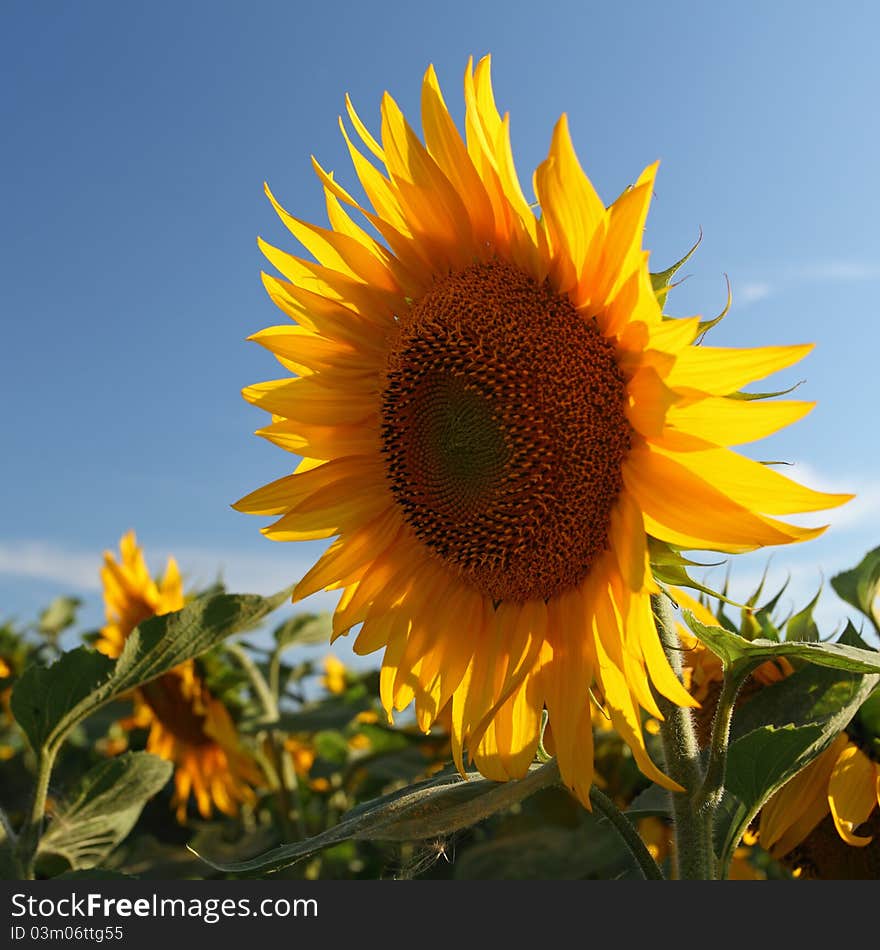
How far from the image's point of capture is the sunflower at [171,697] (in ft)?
14.7

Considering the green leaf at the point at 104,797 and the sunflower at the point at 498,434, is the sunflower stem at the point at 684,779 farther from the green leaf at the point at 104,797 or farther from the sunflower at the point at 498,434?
the green leaf at the point at 104,797

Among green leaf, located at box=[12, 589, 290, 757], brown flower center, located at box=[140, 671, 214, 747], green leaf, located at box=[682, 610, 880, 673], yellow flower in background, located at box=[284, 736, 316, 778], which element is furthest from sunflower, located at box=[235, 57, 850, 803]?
yellow flower in background, located at box=[284, 736, 316, 778]

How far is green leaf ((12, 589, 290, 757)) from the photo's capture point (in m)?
2.74

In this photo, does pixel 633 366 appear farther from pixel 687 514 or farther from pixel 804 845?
pixel 804 845

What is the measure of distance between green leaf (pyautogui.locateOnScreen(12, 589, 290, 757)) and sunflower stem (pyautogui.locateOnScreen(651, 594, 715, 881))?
120cm

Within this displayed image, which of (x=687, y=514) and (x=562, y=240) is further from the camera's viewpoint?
(x=562, y=240)

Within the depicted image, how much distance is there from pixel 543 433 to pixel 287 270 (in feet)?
2.80

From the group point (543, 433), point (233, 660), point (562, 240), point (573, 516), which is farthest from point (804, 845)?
point (233, 660)

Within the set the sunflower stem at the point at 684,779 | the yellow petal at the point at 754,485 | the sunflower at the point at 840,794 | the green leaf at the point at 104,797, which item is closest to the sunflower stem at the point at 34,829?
the green leaf at the point at 104,797

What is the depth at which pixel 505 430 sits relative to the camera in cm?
215

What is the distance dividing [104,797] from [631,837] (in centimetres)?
192

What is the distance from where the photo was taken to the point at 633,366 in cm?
192

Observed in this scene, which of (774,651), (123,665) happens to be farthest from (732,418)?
(123,665)

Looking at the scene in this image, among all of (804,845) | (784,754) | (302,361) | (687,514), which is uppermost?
(302,361)
